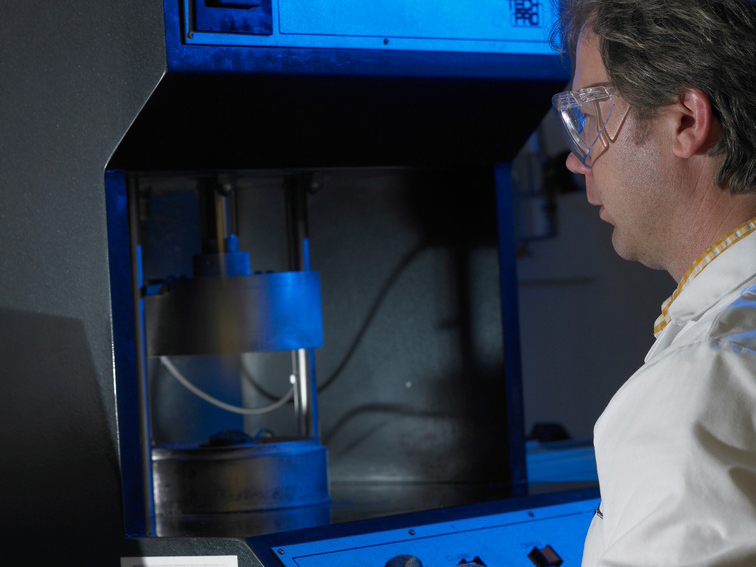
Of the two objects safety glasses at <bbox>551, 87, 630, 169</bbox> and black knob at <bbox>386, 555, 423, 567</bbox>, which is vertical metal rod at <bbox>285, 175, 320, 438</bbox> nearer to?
black knob at <bbox>386, 555, 423, 567</bbox>

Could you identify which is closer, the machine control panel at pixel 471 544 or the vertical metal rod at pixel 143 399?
the machine control panel at pixel 471 544

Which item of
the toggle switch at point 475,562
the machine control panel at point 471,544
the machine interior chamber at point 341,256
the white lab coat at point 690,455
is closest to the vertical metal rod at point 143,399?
the machine interior chamber at point 341,256

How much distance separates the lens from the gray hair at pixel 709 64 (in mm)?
814

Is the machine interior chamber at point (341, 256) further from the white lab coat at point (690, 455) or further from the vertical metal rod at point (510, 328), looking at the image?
the white lab coat at point (690, 455)

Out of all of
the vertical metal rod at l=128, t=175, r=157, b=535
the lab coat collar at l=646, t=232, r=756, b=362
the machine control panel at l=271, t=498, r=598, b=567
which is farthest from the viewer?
the vertical metal rod at l=128, t=175, r=157, b=535

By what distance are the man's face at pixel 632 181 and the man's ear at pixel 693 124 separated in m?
0.02

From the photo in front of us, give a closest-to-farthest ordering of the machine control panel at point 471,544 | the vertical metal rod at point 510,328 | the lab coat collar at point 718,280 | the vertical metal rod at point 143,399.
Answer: the lab coat collar at point 718,280 → the machine control panel at point 471,544 → the vertical metal rod at point 143,399 → the vertical metal rod at point 510,328

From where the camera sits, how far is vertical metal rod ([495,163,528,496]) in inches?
52.8

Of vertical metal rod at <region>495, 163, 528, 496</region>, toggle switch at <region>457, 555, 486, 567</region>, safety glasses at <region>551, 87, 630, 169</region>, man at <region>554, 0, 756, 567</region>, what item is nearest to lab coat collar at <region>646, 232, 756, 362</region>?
man at <region>554, 0, 756, 567</region>

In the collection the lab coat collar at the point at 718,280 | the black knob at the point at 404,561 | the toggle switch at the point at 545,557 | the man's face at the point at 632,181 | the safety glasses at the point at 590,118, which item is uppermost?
the safety glasses at the point at 590,118

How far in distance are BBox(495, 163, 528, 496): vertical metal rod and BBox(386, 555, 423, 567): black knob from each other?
13.0 inches

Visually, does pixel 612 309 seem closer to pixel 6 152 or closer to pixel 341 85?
pixel 341 85

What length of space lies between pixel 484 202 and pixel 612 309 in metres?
1.02

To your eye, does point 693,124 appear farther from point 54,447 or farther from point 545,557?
point 54,447
